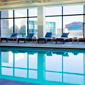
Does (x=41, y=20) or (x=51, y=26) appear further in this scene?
(x=51, y=26)

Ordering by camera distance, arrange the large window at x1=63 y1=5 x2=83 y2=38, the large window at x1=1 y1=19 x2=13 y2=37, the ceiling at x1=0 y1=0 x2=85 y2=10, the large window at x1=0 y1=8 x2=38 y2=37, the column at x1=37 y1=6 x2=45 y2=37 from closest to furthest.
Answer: the ceiling at x1=0 y1=0 x2=85 y2=10 → the column at x1=37 y1=6 x2=45 y2=37 → the large window at x1=63 y1=5 x2=83 y2=38 → the large window at x1=0 y1=8 x2=38 y2=37 → the large window at x1=1 y1=19 x2=13 y2=37

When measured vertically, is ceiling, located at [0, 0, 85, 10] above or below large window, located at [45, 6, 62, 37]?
above

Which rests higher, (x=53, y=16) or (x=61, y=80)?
(x=53, y=16)

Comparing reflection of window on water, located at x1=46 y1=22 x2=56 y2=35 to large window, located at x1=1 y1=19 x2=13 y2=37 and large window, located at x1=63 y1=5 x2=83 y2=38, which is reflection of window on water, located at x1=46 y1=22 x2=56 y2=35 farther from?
large window, located at x1=1 y1=19 x2=13 y2=37

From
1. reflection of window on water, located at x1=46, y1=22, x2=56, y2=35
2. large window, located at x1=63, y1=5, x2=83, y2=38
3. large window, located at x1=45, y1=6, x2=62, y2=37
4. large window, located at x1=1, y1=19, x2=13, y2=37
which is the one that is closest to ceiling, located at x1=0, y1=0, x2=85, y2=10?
large window, located at x1=45, y1=6, x2=62, y2=37

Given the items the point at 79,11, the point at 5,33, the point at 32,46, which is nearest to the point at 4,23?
the point at 5,33

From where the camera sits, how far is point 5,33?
1295cm

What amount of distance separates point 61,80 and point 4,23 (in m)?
11.4

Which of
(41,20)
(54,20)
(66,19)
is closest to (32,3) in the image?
(41,20)

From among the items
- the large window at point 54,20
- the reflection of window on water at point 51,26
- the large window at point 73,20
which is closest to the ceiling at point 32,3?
the large window at point 54,20

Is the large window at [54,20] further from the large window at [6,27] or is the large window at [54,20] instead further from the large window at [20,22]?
the large window at [6,27]

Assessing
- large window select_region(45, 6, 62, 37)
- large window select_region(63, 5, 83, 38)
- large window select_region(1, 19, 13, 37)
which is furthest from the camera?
large window select_region(1, 19, 13, 37)

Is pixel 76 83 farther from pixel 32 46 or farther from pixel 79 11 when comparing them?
pixel 79 11

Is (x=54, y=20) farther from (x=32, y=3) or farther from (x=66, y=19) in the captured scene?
(x=32, y=3)
